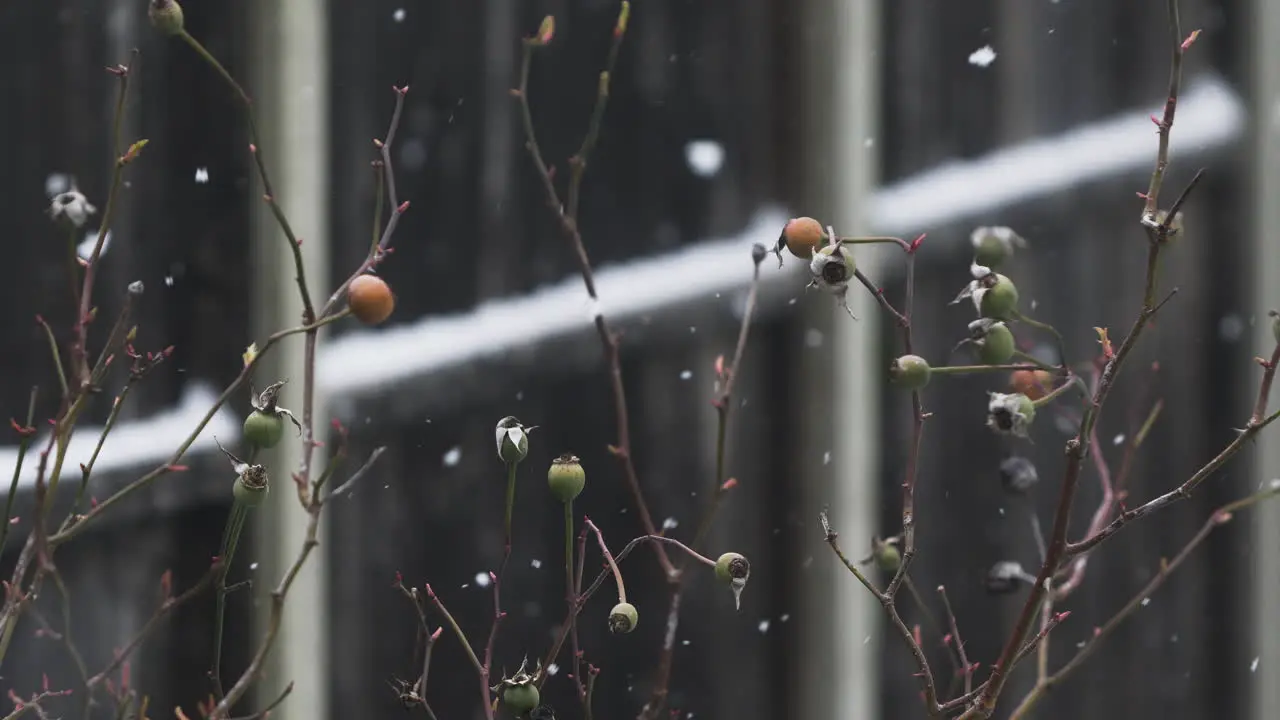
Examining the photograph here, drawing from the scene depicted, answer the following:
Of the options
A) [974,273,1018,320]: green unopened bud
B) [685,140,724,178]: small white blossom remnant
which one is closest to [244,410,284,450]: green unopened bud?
[974,273,1018,320]: green unopened bud

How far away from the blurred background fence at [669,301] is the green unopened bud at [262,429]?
0.27 meters

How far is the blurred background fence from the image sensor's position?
0.66m

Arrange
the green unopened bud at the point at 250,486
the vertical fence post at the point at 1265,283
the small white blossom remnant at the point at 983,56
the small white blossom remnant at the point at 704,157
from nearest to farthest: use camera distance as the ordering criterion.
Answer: the green unopened bud at the point at 250,486, the small white blossom remnant at the point at 704,157, the small white blossom remnant at the point at 983,56, the vertical fence post at the point at 1265,283

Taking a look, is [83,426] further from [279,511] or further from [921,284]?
[921,284]

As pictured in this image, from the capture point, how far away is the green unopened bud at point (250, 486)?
383 mm

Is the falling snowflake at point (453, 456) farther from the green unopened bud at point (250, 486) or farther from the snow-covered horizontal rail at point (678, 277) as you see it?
the green unopened bud at point (250, 486)

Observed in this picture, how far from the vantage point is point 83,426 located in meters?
0.63

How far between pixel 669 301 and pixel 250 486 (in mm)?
521

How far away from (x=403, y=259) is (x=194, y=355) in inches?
5.2

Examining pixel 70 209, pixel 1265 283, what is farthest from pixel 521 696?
pixel 1265 283

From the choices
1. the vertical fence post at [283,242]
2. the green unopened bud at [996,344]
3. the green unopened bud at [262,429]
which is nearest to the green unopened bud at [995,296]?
the green unopened bud at [996,344]

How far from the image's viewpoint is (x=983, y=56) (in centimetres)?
99

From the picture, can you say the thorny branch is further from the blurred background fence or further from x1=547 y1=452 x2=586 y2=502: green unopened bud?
the blurred background fence

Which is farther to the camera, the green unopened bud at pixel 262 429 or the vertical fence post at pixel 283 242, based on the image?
the vertical fence post at pixel 283 242
